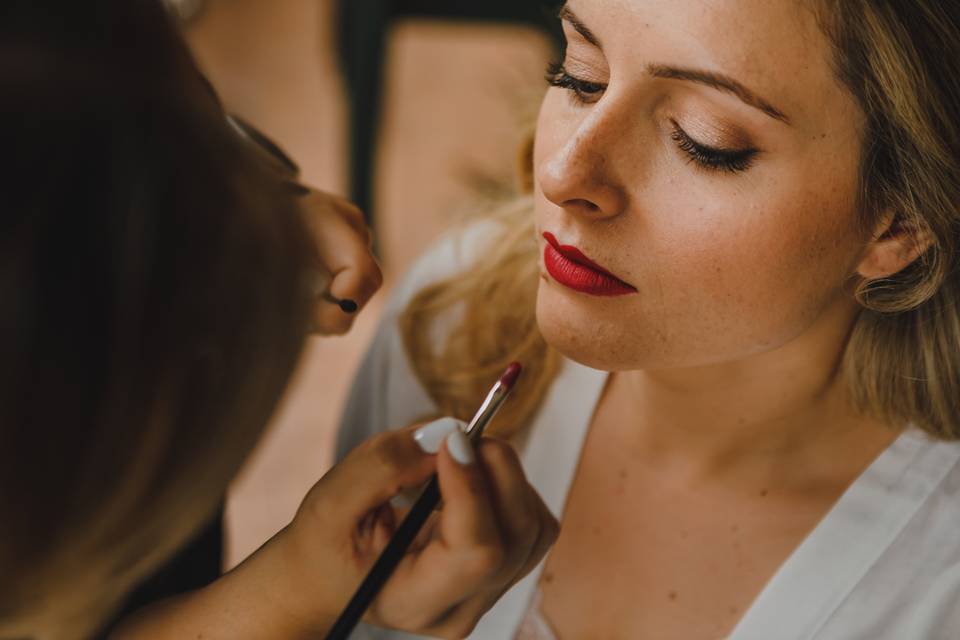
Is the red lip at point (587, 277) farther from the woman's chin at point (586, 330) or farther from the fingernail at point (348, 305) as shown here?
the fingernail at point (348, 305)

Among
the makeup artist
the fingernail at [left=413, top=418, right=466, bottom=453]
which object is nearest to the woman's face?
the fingernail at [left=413, top=418, right=466, bottom=453]

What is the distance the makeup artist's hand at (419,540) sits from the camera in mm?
543

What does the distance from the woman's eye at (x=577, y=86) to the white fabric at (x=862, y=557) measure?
259mm

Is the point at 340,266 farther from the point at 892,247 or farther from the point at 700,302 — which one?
the point at 892,247

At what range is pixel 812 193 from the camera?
0.60 metres

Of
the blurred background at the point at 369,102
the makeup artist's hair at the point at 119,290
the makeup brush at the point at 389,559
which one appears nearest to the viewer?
the makeup artist's hair at the point at 119,290

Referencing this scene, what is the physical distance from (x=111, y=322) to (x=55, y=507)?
0.08m

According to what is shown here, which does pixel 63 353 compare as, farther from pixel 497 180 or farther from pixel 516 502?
pixel 497 180

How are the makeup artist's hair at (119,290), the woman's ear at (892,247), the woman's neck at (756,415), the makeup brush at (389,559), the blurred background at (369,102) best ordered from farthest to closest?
the blurred background at (369,102) < the woman's neck at (756,415) < the woman's ear at (892,247) < the makeup brush at (389,559) < the makeup artist's hair at (119,290)

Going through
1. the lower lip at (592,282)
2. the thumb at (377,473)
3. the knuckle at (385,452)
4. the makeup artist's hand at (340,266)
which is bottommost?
the thumb at (377,473)

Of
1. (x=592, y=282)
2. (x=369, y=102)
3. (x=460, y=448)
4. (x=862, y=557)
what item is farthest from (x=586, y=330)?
(x=369, y=102)

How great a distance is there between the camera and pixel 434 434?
1.89ft

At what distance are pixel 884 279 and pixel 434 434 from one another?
33 cm

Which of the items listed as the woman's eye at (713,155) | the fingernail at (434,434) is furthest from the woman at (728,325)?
the fingernail at (434,434)
